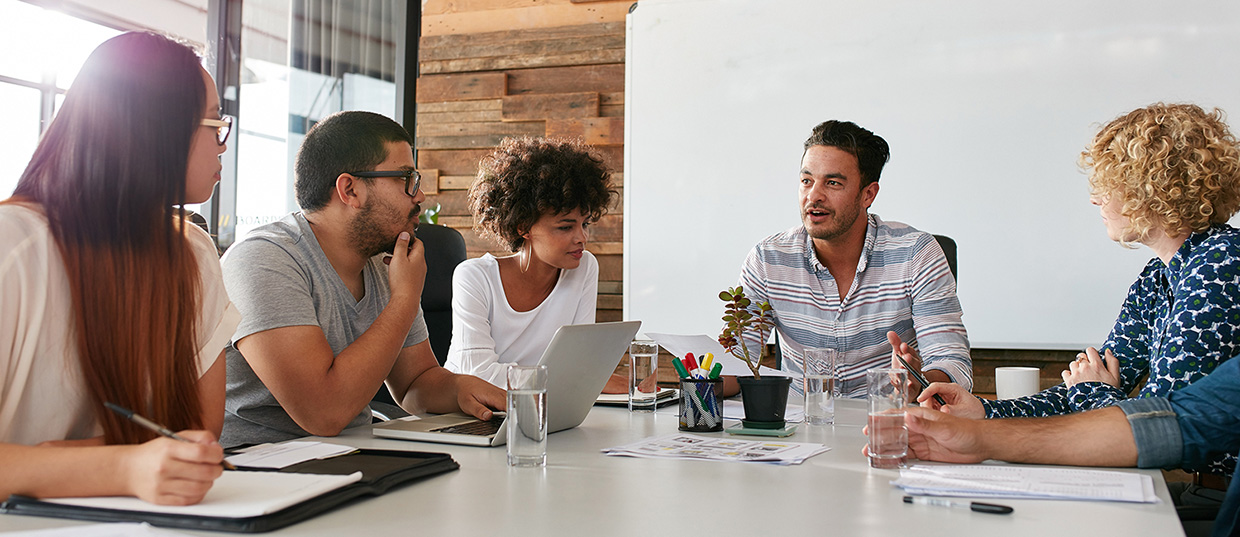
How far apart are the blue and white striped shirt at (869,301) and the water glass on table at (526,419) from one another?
1.19m

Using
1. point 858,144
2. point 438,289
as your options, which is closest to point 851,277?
point 858,144

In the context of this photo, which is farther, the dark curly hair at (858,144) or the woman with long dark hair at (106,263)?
the dark curly hair at (858,144)

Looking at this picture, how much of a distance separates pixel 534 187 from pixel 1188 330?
1652 mm

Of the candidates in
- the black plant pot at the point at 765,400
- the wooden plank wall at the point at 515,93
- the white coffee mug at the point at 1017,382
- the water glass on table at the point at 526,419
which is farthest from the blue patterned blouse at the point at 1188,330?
the wooden plank wall at the point at 515,93

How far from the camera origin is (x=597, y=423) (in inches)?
65.1

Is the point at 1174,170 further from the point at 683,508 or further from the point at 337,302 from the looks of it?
the point at 337,302

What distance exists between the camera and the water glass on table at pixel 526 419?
1188 millimetres

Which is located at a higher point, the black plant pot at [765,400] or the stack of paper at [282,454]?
the black plant pot at [765,400]

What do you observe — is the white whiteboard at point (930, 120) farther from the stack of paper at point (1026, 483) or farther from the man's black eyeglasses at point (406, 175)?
the stack of paper at point (1026, 483)

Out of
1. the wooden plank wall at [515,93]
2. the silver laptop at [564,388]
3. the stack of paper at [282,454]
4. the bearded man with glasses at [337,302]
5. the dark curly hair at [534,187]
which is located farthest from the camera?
the wooden plank wall at [515,93]

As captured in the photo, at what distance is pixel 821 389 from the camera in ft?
5.41

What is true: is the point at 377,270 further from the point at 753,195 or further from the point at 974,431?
the point at 753,195

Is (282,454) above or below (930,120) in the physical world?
below

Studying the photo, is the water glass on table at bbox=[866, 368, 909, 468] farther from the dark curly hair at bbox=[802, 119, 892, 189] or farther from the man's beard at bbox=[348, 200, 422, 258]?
the dark curly hair at bbox=[802, 119, 892, 189]
